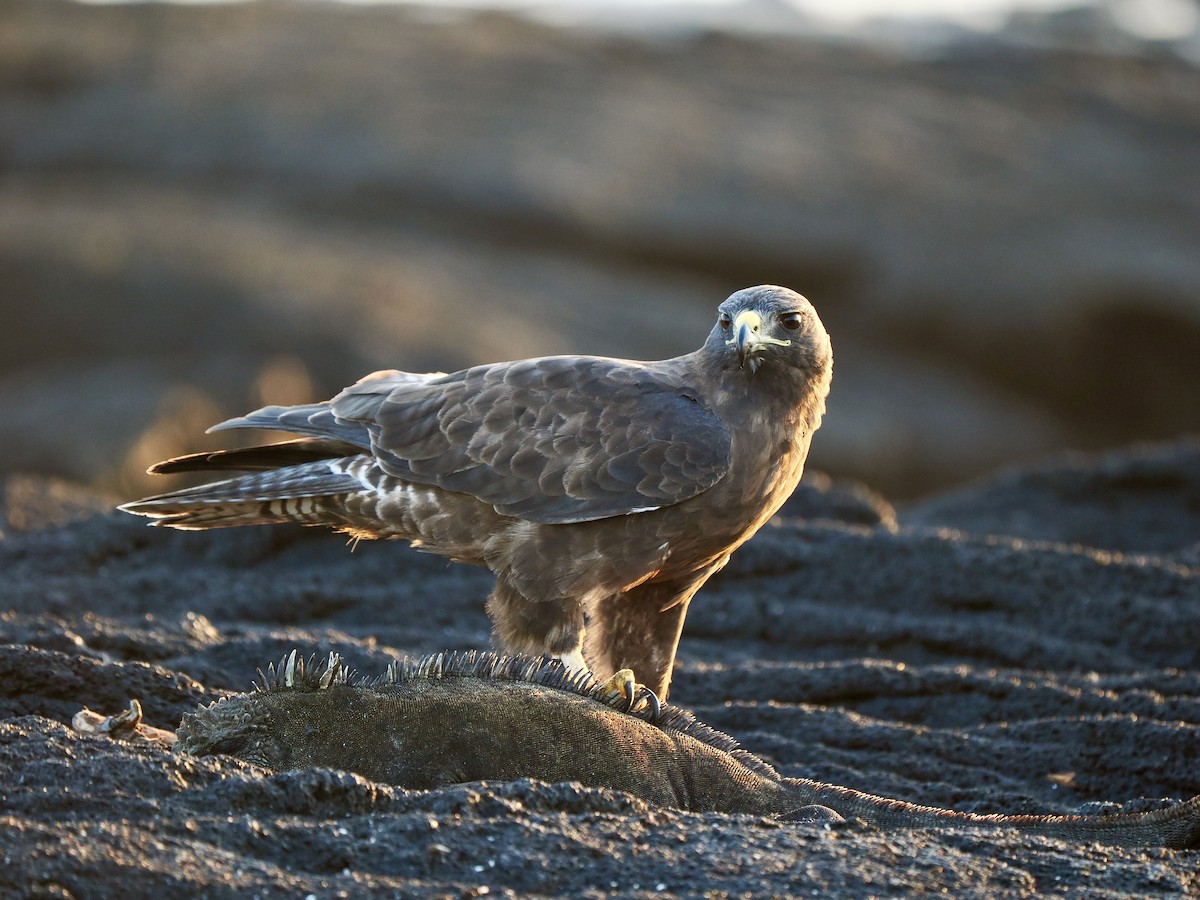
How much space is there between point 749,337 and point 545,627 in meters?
1.08

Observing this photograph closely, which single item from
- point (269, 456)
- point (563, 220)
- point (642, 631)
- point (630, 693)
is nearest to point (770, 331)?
point (642, 631)

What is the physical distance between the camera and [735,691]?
5.20 meters

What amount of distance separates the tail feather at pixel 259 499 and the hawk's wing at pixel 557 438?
188 millimetres

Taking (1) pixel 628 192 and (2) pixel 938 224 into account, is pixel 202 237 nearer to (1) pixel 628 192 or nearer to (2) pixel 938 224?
(1) pixel 628 192

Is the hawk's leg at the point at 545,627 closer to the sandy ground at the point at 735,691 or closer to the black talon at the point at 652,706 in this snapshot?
the black talon at the point at 652,706

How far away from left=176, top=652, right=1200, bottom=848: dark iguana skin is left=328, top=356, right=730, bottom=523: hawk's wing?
73cm

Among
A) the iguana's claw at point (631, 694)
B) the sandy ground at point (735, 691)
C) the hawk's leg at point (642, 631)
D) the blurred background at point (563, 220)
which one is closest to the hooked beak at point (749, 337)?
the hawk's leg at point (642, 631)

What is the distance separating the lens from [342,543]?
6820 millimetres

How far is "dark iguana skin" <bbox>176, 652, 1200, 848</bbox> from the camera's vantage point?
10.8 feet

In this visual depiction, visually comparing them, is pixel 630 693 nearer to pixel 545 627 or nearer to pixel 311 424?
pixel 545 627

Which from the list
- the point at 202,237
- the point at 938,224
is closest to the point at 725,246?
the point at 938,224

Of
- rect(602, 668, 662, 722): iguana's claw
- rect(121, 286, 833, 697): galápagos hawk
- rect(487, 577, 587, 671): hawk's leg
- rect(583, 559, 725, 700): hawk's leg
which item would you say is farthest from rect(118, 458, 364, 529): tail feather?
rect(602, 668, 662, 722): iguana's claw

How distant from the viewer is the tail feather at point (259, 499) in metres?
4.52

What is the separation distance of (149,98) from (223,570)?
48.5 feet
